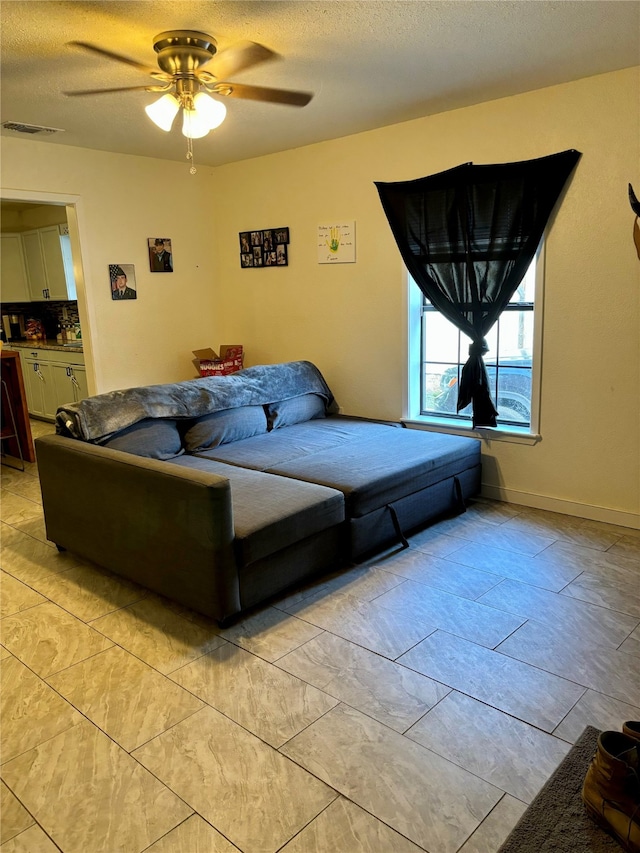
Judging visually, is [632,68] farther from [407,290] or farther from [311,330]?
[311,330]

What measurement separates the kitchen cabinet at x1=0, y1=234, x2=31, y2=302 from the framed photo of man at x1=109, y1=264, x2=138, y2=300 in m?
3.05

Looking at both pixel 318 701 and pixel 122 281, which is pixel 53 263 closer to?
pixel 122 281

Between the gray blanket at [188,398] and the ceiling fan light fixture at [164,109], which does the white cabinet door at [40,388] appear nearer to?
the gray blanket at [188,398]

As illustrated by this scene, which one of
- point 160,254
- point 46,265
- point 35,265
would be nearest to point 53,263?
point 46,265

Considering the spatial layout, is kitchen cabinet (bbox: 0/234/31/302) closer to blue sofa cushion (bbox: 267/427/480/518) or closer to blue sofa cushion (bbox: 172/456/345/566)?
blue sofa cushion (bbox: 267/427/480/518)

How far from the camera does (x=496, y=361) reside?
13.6 ft

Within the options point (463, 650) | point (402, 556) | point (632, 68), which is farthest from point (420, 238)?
point (463, 650)

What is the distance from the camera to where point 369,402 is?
4820 mm

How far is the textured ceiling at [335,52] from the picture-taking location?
98.9 inches

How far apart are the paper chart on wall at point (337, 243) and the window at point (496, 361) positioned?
0.61 metres

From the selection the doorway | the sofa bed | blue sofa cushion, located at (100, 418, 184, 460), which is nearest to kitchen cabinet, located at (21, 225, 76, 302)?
the doorway

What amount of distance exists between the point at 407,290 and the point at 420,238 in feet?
1.20

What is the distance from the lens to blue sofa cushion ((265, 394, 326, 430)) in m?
4.49

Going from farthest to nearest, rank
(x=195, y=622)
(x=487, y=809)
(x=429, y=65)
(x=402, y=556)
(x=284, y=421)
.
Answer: (x=284, y=421)
(x=402, y=556)
(x=429, y=65)
(x=195, y=622)
(x=487, y=809)
